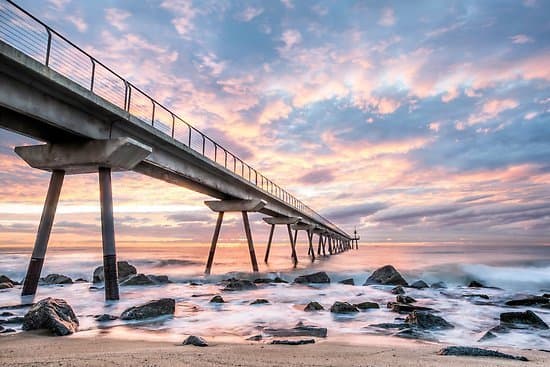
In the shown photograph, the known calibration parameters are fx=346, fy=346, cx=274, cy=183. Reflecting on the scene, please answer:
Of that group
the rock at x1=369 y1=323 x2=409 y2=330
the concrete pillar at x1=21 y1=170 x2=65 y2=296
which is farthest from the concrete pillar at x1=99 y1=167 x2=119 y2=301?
the rock at x1=369 y1=323 x2=409 y2=330

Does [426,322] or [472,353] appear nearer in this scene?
[472,353]

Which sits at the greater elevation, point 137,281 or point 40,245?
point 40,245

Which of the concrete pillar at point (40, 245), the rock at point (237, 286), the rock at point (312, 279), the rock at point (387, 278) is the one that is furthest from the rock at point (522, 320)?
the concrete pillar at point (40, 245)

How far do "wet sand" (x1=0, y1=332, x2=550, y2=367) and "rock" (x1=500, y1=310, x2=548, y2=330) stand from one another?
373 centimetres

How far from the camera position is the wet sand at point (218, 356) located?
144 inches

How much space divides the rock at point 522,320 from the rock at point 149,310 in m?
8.01

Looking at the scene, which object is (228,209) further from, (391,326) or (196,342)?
(196,342)

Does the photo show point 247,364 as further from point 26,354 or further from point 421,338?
point 421,338

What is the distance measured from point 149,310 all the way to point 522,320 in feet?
28.6

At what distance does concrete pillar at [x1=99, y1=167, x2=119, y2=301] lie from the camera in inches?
451

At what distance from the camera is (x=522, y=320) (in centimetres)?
813

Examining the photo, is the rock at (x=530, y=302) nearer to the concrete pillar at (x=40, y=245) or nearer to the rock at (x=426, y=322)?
the rock at (x=426, y=322)

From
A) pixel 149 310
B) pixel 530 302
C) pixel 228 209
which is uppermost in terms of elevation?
pixel 228 209

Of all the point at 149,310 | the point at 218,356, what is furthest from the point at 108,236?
the point at 218,356
